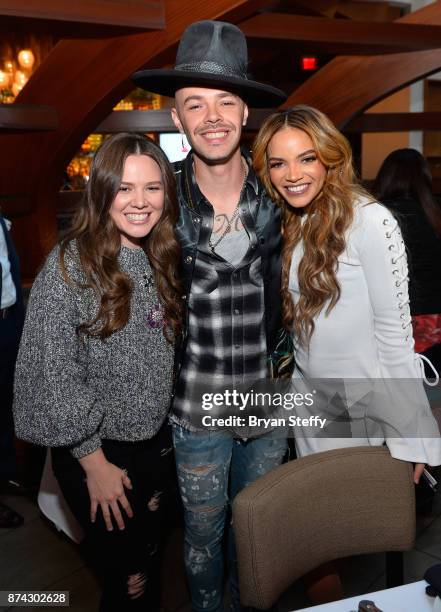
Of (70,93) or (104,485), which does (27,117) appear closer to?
(70,93)

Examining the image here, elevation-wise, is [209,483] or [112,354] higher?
[112,354]

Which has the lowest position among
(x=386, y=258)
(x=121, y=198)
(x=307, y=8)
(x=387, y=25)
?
(x=386, y=258)

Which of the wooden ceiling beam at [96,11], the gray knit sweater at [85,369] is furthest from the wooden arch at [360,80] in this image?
the gray knit sweater at [85,369]

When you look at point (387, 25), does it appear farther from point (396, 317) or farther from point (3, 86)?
point (3, 86)

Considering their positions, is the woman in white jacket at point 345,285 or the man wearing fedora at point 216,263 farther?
the man wearing fedora at point 216,263

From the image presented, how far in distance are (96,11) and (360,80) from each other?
9.08 feet

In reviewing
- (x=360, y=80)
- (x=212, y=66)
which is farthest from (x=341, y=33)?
(x=212, y=66)

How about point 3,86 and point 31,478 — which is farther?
point 3,86

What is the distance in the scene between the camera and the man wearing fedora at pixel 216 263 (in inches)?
58.3

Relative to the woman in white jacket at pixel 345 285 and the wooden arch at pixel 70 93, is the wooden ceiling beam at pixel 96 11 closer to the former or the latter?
the wooden arch at pixel 70 93

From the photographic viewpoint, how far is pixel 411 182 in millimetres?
2680

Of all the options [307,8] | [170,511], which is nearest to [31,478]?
[170,511]

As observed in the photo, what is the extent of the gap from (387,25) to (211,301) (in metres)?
2.85

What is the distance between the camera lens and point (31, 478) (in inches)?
A: 109
